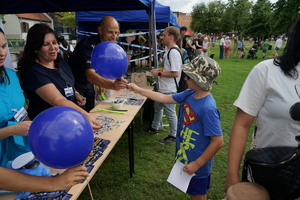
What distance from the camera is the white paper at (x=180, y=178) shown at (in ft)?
5.05

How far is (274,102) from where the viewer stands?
0.92 m

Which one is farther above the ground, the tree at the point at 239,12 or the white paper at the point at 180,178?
the tree at the point at 239,12

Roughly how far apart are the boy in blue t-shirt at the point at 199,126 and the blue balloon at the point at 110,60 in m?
0.67

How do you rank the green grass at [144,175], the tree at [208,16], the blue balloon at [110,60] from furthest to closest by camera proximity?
the tree at [208,16] → the green grass at [144,175] → the blue balloon at [110,60]

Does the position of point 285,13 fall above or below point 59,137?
above

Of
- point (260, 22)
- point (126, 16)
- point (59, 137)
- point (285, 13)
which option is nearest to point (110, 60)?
point (59, 137)

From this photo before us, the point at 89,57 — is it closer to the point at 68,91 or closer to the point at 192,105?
the point at 68,91

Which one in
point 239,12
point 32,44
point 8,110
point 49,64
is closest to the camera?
point 8,110

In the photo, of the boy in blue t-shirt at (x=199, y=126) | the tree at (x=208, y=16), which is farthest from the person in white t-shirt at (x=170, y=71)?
the tree at (x=208, y=16)

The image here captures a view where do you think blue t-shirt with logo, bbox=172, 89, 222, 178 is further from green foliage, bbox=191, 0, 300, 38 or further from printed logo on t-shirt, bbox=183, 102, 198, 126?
green foliage, bbox=191, 0, 300, 38

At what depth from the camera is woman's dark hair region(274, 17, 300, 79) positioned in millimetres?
915

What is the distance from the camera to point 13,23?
20781 mm

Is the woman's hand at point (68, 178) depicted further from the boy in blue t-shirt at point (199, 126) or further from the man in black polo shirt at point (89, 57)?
the man in black polo shirt at point (89, 57)

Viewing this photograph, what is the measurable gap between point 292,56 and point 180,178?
1.13 m
